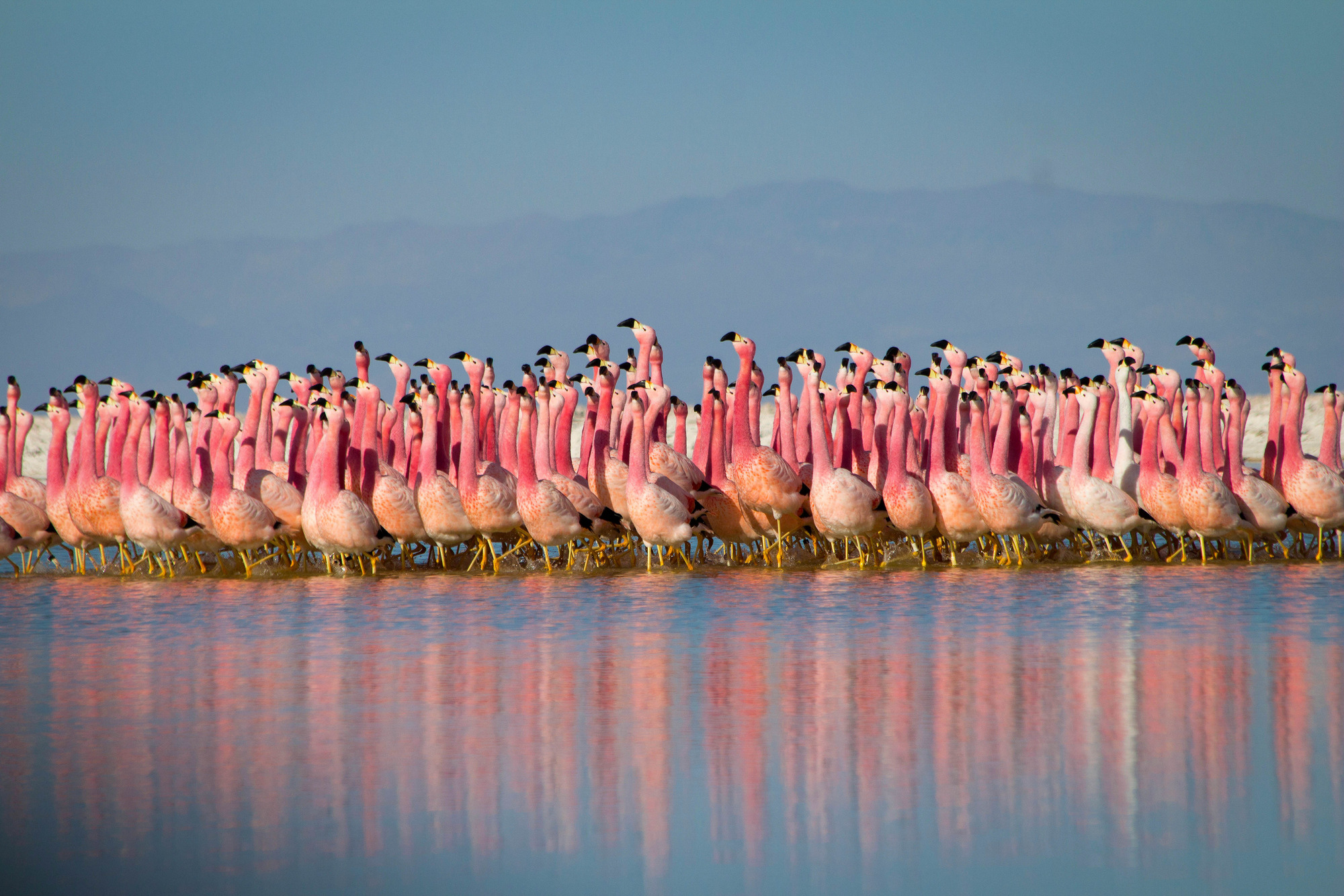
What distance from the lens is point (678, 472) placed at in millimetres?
17422

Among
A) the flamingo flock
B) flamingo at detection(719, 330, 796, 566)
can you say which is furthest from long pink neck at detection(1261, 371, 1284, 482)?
flamingo at detection(719, 330, 796, 566)

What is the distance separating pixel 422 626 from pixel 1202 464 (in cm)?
952

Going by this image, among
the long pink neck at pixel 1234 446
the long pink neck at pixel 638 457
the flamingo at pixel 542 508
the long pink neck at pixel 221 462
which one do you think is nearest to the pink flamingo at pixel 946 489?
the long pink neck at pixel 1234 446

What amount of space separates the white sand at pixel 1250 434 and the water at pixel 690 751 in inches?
1127

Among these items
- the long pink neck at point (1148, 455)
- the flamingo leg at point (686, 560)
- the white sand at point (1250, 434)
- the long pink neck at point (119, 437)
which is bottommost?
the flamingo leg at point (686, 560)

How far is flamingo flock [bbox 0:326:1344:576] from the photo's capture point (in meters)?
16.1

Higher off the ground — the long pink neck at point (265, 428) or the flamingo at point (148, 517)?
the long pink neck at point (265, 428)

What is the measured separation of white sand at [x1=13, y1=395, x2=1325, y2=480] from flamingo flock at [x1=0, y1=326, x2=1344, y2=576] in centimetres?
2081

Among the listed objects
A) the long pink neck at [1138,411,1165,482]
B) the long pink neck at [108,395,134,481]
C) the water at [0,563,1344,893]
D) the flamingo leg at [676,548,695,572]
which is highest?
the long pink neck at [108,395,134,481]

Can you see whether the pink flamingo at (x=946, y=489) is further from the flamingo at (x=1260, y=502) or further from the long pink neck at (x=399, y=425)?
the long pink neck at (x=399, y=425)

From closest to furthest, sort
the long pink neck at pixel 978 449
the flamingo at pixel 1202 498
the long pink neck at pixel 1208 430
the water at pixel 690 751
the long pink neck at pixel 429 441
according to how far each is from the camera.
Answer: the water at pixel 690 751 < the flamingo at pixel 1202 498 < the long pink neck at pixel 978 449 < the long pink neck at pixel 429 441 < the long pink neck at pixel 1208 430

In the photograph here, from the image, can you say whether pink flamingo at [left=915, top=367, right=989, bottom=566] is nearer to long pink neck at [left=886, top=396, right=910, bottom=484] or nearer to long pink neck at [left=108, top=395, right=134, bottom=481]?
long pink neck at [left=886, top=396, right=910, bottom=484]

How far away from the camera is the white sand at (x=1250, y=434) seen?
137 ft

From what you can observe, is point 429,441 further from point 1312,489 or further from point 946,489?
point 1312,489
